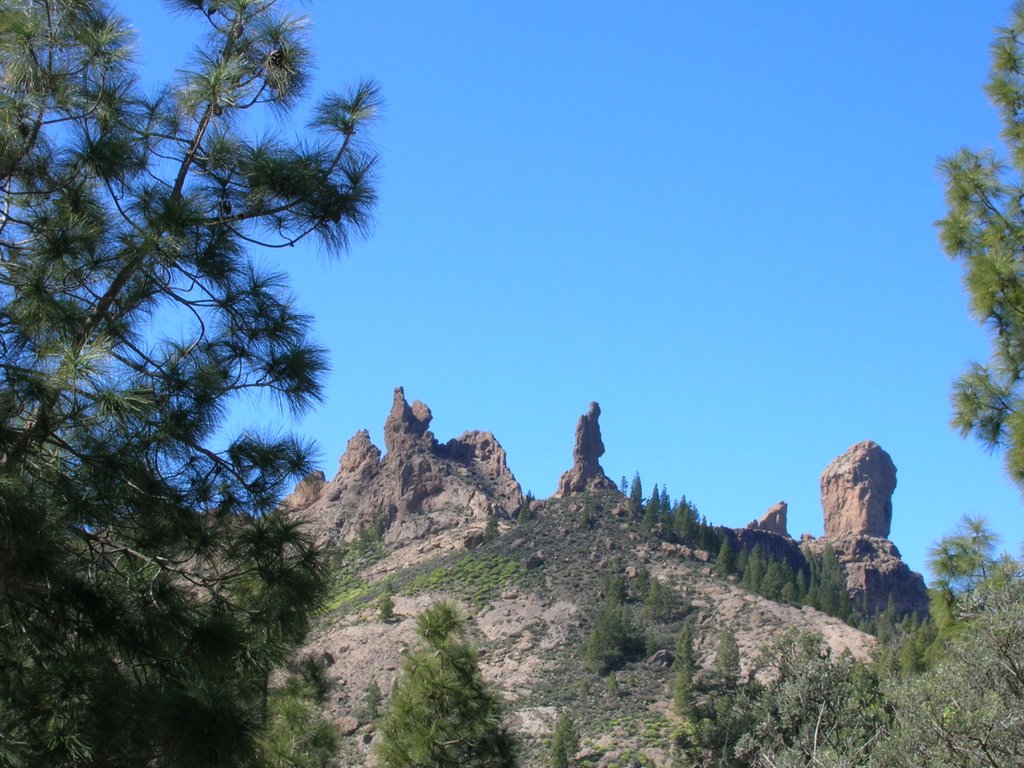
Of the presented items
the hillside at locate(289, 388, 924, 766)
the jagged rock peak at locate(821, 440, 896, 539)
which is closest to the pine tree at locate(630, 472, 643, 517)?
the hillside at locate(289, 388, 924, 766)

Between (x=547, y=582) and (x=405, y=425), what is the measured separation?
4177cm

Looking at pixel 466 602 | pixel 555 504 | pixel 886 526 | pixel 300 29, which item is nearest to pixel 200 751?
pixel 300 29

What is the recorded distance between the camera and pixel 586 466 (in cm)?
11775

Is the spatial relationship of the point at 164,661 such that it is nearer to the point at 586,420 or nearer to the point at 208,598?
the point at 208,598

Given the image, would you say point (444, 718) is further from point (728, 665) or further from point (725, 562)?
point (725, 562)

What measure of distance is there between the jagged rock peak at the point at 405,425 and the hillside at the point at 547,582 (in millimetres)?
158

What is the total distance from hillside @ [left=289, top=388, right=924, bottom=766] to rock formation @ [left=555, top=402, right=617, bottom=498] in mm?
223

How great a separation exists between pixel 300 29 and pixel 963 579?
285 inches

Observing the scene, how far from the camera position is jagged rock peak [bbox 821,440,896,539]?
13538 centimetres

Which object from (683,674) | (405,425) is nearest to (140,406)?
(683,674)

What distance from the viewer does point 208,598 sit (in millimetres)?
6727

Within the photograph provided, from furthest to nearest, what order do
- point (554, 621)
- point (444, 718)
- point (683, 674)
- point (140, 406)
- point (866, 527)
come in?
point (866, 527) < point (554, 621) < point (683, 674) < point (444, 718) < point (140, 406)

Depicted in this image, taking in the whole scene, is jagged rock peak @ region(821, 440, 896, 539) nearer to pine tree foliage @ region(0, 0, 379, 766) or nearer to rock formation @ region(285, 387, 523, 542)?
rock formation @ region(285, 387, 523, 542)

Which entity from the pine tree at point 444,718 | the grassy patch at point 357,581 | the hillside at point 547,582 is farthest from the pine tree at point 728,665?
the pine tree at point 444,718
